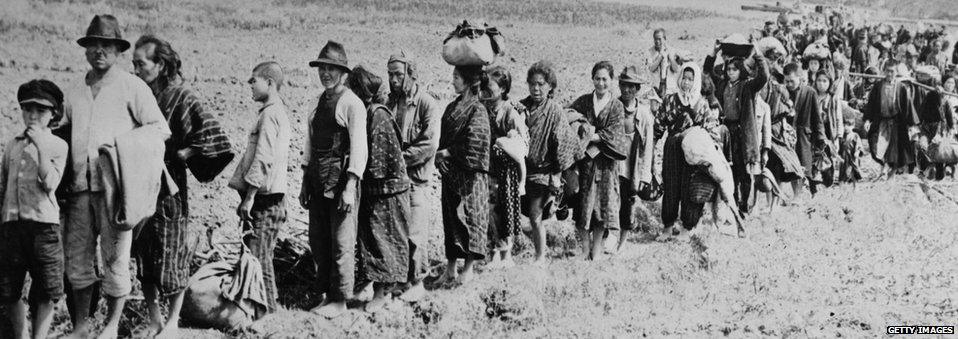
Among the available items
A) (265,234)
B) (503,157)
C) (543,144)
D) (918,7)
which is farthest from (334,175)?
(918,7)

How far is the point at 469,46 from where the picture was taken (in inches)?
254

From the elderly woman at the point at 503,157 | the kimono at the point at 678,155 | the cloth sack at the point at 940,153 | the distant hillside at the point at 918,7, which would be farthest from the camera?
the distant hillside at the point at 918,7

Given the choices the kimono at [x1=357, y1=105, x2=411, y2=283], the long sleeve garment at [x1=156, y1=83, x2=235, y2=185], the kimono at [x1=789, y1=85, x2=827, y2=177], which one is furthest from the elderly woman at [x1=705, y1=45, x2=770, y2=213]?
the long sleeve garment at [x1=156, y1=83, x2=235, y2=185]

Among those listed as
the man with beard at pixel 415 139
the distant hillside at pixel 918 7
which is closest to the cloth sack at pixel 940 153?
the man with beard at pixel 415 139

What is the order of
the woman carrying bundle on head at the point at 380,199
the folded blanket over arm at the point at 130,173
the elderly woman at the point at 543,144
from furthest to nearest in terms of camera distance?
the elderly woman at the point at 543,144 → the woman carrying bundle on head at the point at 380,199 → the folded blanket over arm at the point at 130,173

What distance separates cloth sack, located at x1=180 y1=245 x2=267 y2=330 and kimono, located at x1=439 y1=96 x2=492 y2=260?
154 centimetres

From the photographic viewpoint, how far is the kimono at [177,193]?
5.09m

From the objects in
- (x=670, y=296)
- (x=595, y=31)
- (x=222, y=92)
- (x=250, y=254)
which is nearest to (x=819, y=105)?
(x=670, y=296)

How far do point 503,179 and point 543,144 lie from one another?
0.45 meters

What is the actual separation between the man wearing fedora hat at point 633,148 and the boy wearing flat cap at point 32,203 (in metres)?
4.33

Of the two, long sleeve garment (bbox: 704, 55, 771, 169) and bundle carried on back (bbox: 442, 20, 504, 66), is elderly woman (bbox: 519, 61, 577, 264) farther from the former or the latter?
long sleeve garment (bbox: 704, 55, 771, 169)

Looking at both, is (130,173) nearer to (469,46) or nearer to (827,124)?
(469,46)

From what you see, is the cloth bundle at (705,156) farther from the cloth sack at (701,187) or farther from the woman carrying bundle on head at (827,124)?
the woman carrying bundle on head at (827,124)

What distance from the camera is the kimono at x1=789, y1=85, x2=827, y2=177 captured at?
10172 mm
